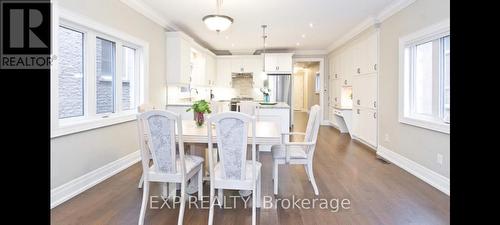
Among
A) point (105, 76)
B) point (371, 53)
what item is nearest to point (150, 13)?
point (105, 76)

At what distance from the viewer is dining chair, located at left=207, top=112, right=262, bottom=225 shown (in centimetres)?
214

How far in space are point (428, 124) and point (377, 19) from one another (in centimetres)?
233

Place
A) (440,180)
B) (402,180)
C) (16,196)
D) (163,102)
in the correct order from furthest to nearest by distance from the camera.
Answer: (163,102) < (402,180) < (440,180) < (16,196)

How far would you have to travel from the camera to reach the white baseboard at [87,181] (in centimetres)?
276

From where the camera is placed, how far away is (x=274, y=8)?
4.60 m

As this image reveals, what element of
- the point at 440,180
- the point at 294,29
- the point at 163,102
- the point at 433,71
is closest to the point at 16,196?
the point at 440,180

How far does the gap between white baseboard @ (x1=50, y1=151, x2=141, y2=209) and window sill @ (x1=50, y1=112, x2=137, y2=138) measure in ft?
1.73

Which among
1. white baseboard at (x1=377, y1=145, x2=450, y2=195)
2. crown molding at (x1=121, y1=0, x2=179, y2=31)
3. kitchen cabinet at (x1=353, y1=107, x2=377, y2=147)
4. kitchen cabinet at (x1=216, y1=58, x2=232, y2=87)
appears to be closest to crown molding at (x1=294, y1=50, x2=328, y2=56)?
kitchen cabinet at (x1=216, y1=58, x2=232, y2=87)

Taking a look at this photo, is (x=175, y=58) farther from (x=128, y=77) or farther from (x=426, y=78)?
(x=426, y=78)

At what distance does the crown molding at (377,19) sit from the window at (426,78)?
506 millimetres

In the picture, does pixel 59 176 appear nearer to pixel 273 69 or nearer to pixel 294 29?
pixel 294 29

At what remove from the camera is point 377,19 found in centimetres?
497

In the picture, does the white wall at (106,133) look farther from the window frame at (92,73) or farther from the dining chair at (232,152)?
the dining chair at (232,152)
